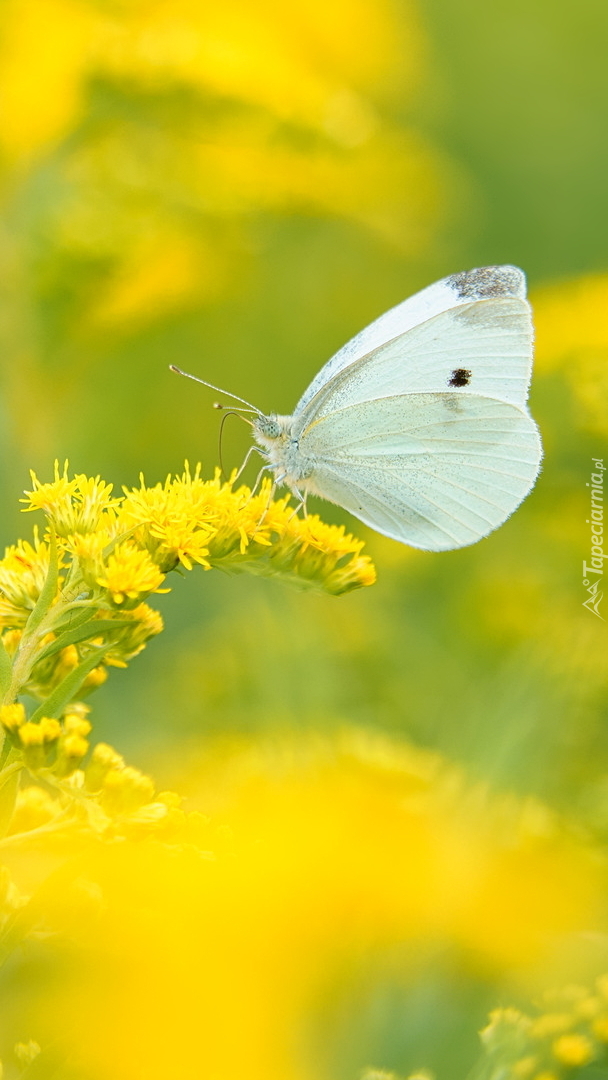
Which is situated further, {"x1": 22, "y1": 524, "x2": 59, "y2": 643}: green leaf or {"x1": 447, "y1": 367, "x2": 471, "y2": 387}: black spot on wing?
{"x1": 447, "y1": 367, "x2": 471, "y2": 387}: black spot on wing

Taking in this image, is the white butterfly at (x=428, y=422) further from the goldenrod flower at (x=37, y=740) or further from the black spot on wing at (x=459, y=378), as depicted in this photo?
the goldenrod flower at (x=37, y=740)

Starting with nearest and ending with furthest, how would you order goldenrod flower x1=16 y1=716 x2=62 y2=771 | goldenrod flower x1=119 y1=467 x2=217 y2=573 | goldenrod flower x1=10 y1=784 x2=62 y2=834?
goldenrod flower x1=16 y1=716 x2=62 y2=771
goldenrod flower x1=10 y1=784 x2=62 y2=834
goldenrod flower x1=119 y1=467 x2=217 y2=573

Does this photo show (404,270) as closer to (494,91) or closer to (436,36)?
(494,91)

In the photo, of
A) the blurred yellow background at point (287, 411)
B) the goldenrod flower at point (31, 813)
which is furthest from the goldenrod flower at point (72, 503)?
the blurred yellow background at point (287, 411)

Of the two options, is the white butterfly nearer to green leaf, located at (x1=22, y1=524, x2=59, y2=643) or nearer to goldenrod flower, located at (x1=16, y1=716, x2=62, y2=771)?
green leaf, located at (x1=22, y1=524, x2=59, y2=643)

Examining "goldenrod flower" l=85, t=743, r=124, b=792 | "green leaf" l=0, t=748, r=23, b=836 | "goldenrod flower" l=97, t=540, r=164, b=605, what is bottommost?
"green leaf" l=0, t=748, r=23, b=836

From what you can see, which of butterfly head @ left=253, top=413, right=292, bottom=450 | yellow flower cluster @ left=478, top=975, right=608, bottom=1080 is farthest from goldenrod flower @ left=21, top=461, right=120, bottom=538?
butterfly head @ left=253, top=413, right=292, bottom=450

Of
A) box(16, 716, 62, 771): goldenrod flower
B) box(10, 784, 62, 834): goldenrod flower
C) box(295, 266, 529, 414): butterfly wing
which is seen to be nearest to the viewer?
box(16, 716, 62, 771): goldenrod flower
